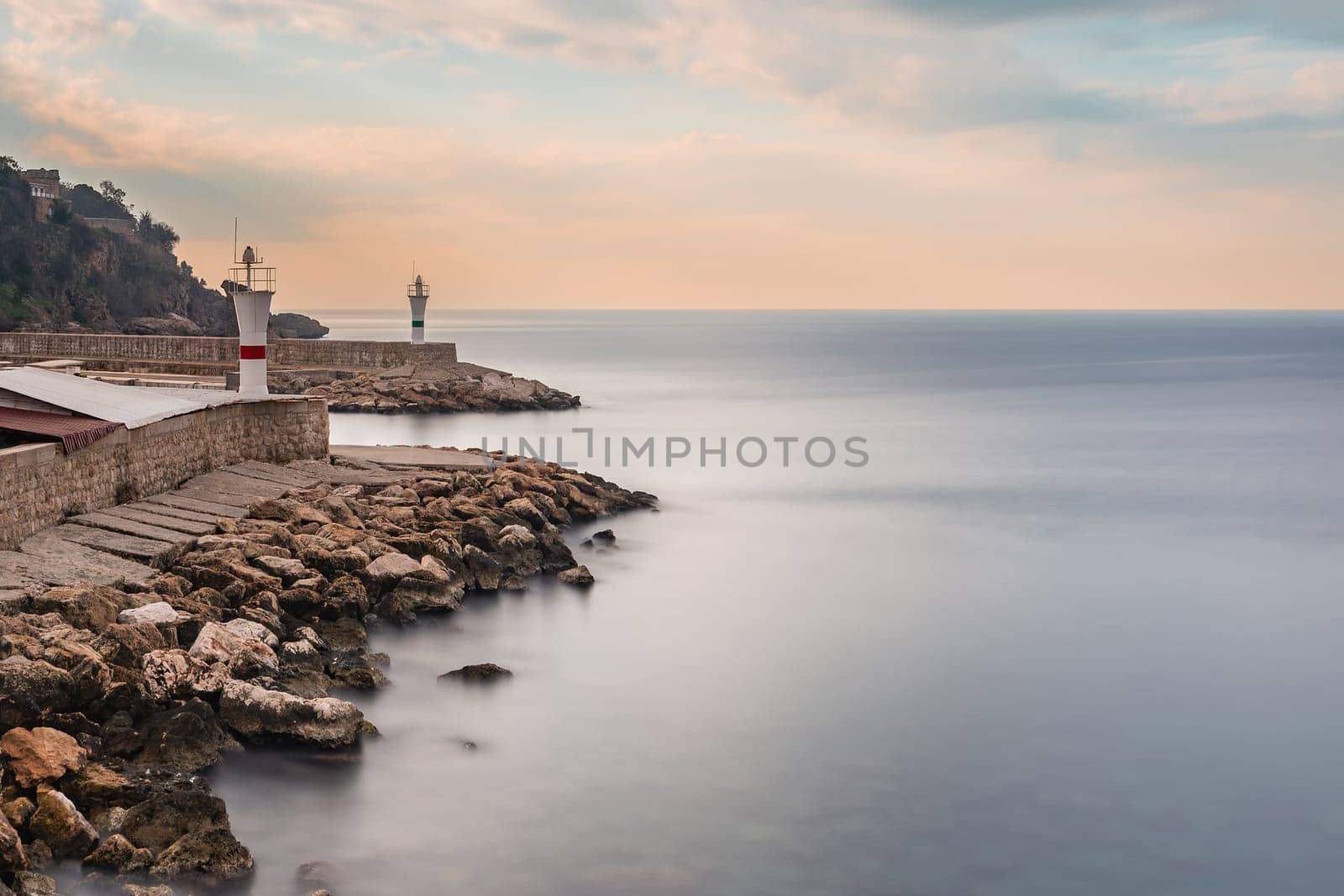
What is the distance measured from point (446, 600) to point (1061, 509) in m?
13.2

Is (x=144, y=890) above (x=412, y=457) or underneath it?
underneath

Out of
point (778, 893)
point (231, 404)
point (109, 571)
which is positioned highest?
point (231, 404)

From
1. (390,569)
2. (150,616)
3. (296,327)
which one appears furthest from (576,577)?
(296,327)

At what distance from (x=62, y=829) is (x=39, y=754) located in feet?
2.31

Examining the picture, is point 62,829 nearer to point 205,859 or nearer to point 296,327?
point 205,859

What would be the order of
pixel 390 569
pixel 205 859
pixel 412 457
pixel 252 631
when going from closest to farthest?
pixel 205 859 → pixel 252 631 → pixel 390 569 → pixel 412 457

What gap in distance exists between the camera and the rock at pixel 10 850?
6.55 meters

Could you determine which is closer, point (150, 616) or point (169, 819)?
point (169, 819)

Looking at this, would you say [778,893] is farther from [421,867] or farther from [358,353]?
[358,353]

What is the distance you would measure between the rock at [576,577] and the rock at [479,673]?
3226 mm

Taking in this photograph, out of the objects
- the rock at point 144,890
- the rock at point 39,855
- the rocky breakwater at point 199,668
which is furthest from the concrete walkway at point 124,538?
the rock at point 144,890

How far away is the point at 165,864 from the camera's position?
7.09 meters

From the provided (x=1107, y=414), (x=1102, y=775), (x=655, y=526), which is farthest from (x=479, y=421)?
(x=1102, y=775)

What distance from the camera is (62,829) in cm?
708
